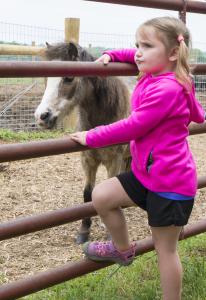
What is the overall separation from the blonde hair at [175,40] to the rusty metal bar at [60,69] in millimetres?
287

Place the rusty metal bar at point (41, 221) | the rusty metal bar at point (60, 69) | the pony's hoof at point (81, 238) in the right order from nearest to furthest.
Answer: the rusty metal bar at point (60, 69) < the rusty metal bar at point (41, 221) < the pony's hoof at point (81, 238)

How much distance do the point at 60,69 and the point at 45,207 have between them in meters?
3.43

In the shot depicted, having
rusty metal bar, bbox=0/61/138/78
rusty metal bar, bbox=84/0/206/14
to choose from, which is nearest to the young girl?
rusty metal bar, bbox=0/61/138/78

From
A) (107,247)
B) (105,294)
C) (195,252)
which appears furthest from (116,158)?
(107,247)

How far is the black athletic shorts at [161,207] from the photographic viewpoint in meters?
2.23

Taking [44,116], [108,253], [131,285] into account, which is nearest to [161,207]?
[108,253]

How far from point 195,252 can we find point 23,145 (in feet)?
6.82

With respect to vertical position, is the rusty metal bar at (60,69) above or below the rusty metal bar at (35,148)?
above

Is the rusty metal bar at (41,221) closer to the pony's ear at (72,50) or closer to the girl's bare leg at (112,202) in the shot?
the girl's bare leg at (112,202)

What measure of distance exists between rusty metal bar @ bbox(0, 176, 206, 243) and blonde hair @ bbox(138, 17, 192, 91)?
82 cm

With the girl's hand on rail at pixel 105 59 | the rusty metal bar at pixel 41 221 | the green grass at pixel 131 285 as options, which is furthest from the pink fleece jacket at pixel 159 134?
the green grass at pixel 131 285

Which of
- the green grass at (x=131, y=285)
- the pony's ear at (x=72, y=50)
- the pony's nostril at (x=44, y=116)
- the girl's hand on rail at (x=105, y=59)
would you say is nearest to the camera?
the girl's hand on rail at (x=105, y=59)

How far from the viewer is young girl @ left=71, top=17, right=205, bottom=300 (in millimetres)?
2156

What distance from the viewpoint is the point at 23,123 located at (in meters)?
9.45
